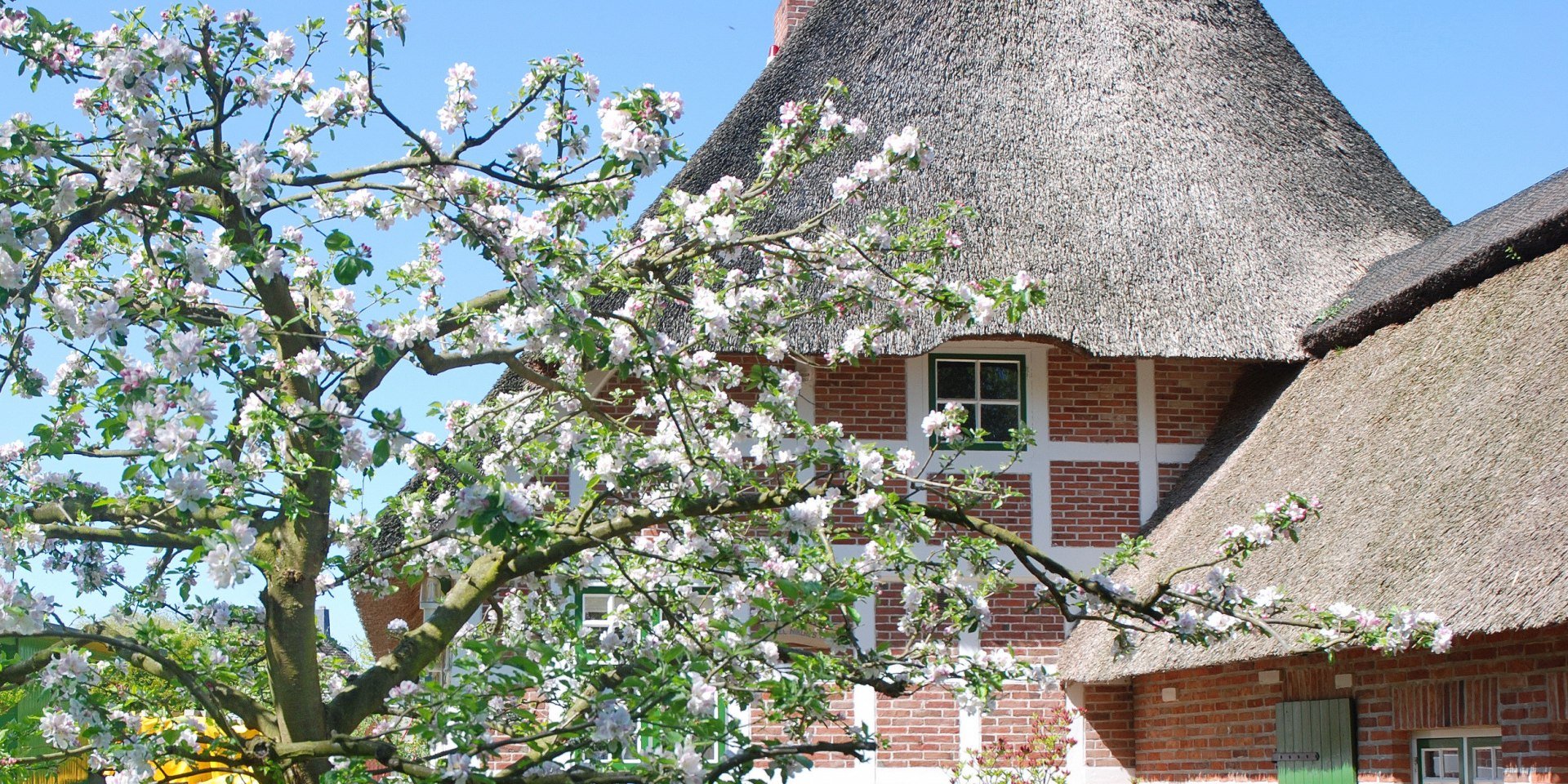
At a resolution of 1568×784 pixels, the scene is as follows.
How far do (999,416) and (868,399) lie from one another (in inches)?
37.2

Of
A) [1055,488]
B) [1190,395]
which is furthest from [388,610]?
[1190,395]

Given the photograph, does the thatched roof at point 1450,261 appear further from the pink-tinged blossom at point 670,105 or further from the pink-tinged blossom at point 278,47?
the pink-tinged blossom at point 278,47

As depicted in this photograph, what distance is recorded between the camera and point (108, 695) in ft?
14.8

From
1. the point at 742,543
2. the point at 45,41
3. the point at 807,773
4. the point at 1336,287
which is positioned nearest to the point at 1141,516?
the point at 1336,287

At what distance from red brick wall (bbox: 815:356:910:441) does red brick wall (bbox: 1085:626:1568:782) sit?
235 centimetres

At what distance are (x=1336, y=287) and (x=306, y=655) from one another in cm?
812

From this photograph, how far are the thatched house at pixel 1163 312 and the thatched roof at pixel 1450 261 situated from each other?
0.09ft

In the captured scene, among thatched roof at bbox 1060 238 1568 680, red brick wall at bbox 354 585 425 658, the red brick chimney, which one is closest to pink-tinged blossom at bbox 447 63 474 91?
thatched roof at bbox 1060 238 1568 680

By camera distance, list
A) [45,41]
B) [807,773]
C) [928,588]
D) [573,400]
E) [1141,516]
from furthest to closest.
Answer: [1141,516] → [807,773] → [573,400] → [928,588] → [45,41]

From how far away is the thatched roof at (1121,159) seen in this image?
1049 cm

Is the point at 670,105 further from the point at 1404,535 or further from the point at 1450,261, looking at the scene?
the point at 1450,261

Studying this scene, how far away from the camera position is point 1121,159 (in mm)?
11484

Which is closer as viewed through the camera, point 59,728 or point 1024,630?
point 59,728

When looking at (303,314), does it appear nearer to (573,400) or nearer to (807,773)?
(573,400)
